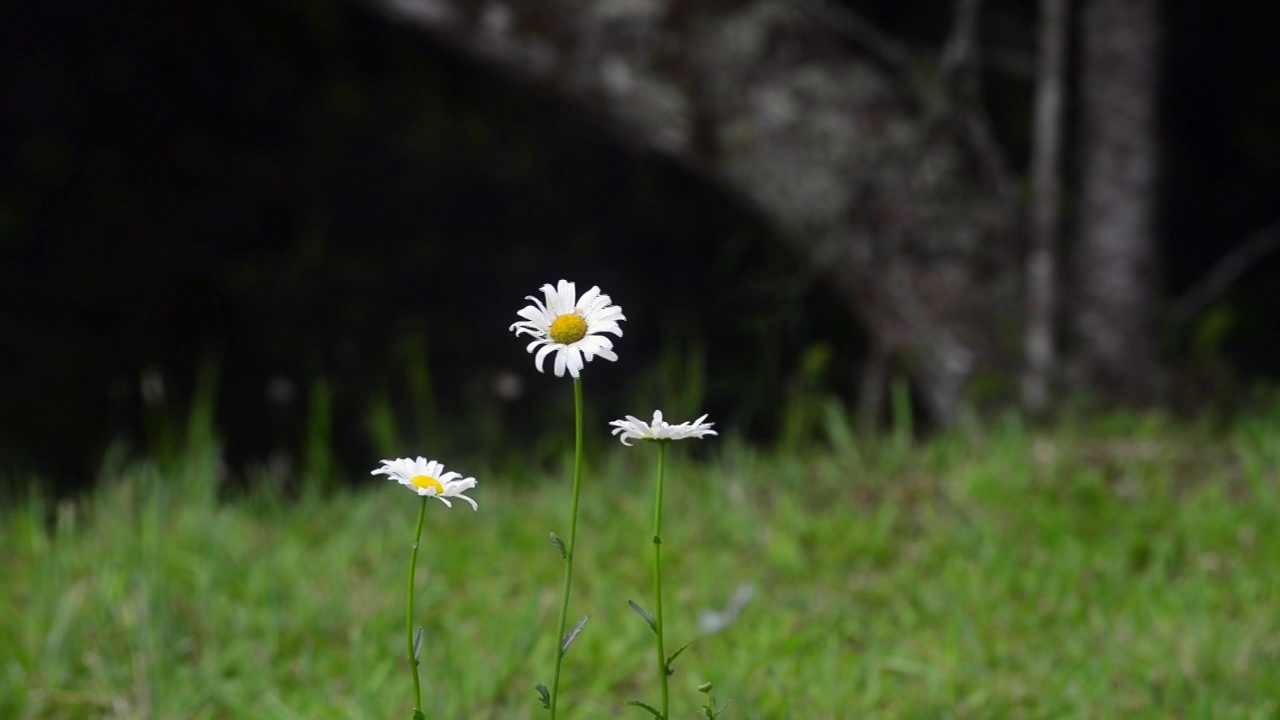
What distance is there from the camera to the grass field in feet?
7.72

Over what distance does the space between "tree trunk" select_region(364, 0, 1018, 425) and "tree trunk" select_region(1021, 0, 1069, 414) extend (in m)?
0.10

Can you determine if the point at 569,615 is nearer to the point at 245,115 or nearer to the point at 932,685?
the point at 932,685

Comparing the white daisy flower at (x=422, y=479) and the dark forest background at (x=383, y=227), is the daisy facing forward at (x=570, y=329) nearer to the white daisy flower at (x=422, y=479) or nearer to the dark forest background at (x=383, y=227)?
the white daisy flower at (x=422, y=479)

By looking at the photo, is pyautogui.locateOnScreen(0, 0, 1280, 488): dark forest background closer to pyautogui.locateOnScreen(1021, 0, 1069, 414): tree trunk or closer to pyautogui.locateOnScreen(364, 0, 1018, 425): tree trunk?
pyautogui.locateOnScreen(364, 0, 1018, 425): tree trunk

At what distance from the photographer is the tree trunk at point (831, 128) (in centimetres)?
377

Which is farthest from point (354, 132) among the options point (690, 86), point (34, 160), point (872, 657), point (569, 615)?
point (872, 657)

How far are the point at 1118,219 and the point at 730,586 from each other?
1.76 m

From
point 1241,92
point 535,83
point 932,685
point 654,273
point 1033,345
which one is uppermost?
point 1241,92

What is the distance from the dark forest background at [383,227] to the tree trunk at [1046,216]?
383 millimetres

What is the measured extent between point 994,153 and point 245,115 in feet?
8.59

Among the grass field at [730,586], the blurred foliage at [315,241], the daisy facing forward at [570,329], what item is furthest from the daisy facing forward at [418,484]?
the blurred foliage at [315,241]

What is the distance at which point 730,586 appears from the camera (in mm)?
2846

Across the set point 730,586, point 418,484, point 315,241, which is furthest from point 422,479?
point 315,241

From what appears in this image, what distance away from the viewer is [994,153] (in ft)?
12.4
